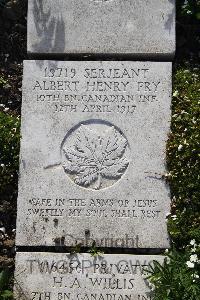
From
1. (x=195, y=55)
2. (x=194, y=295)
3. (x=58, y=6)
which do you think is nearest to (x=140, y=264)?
(x=194, y=295)

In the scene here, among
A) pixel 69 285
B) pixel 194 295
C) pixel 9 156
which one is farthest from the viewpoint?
pixel 9 156

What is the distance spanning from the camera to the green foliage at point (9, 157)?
5.78 m

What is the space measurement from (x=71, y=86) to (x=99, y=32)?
677mm

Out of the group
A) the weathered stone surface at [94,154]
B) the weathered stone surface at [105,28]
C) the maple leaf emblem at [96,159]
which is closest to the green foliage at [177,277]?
the weathered stone surface at [94,154]

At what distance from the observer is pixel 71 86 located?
582 cm

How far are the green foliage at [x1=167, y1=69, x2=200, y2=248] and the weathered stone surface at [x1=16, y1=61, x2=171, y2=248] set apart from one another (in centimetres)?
10

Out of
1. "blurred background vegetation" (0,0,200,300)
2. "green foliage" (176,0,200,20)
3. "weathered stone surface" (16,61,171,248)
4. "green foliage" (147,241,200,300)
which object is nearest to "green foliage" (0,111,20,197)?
"blurred background vegetation" (0,0,200,300)

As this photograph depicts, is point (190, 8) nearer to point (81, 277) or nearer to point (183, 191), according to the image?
point (183, 191)

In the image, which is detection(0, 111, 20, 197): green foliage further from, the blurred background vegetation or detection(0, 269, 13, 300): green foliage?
detection(0, 269, 13, 300): green foliage

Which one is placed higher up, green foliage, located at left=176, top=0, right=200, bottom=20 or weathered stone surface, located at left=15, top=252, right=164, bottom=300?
green foliage, located at left=176, top=0, right=200, bottom=20

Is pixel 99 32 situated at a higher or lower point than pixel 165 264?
higher

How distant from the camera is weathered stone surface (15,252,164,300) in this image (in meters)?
5.41

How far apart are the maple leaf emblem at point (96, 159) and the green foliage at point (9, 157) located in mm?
551

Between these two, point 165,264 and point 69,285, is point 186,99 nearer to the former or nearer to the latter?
point 165,264
